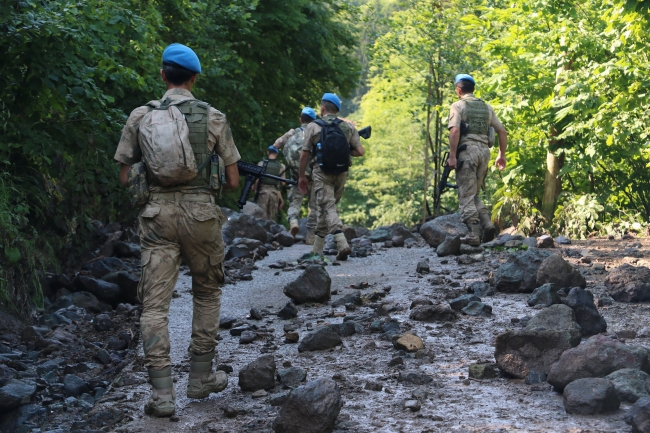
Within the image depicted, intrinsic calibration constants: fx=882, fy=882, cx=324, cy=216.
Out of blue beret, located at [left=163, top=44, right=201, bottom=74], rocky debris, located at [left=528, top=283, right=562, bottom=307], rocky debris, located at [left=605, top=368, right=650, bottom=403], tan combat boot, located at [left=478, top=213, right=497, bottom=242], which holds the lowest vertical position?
rocky debris, located at [left=605, top=368, right=650, bottom=403]

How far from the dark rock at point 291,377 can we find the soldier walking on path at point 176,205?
36cm

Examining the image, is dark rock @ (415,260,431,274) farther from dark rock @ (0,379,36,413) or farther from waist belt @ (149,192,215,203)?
waist belt @ (149,192,215,203)

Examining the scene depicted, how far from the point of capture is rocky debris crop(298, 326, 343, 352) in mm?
6305

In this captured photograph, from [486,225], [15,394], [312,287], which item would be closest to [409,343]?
[312,287]

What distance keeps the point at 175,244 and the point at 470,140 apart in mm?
7212

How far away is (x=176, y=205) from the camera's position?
5047 mm

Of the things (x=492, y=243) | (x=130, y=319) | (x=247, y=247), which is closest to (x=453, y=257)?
(x=492, y=243)

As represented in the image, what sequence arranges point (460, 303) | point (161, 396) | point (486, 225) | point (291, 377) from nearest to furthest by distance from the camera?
point (161, 396), point (291, 377), point (460, 303), point (486, 225)

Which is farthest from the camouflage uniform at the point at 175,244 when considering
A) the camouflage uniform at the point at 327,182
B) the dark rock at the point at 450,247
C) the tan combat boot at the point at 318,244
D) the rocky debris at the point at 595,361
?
the dark rock at the point at 450,247

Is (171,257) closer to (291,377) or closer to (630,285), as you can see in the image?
(291,377)

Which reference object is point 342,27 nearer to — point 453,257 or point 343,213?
point 453,257

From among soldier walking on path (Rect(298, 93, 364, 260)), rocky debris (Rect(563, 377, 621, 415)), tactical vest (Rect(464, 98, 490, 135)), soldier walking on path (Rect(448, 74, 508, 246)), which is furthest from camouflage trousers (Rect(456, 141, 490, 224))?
rocky debris (Rect(563, 377, 621, 415))

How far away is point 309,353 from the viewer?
20.5ft

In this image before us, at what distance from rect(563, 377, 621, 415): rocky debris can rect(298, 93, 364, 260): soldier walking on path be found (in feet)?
21.1
